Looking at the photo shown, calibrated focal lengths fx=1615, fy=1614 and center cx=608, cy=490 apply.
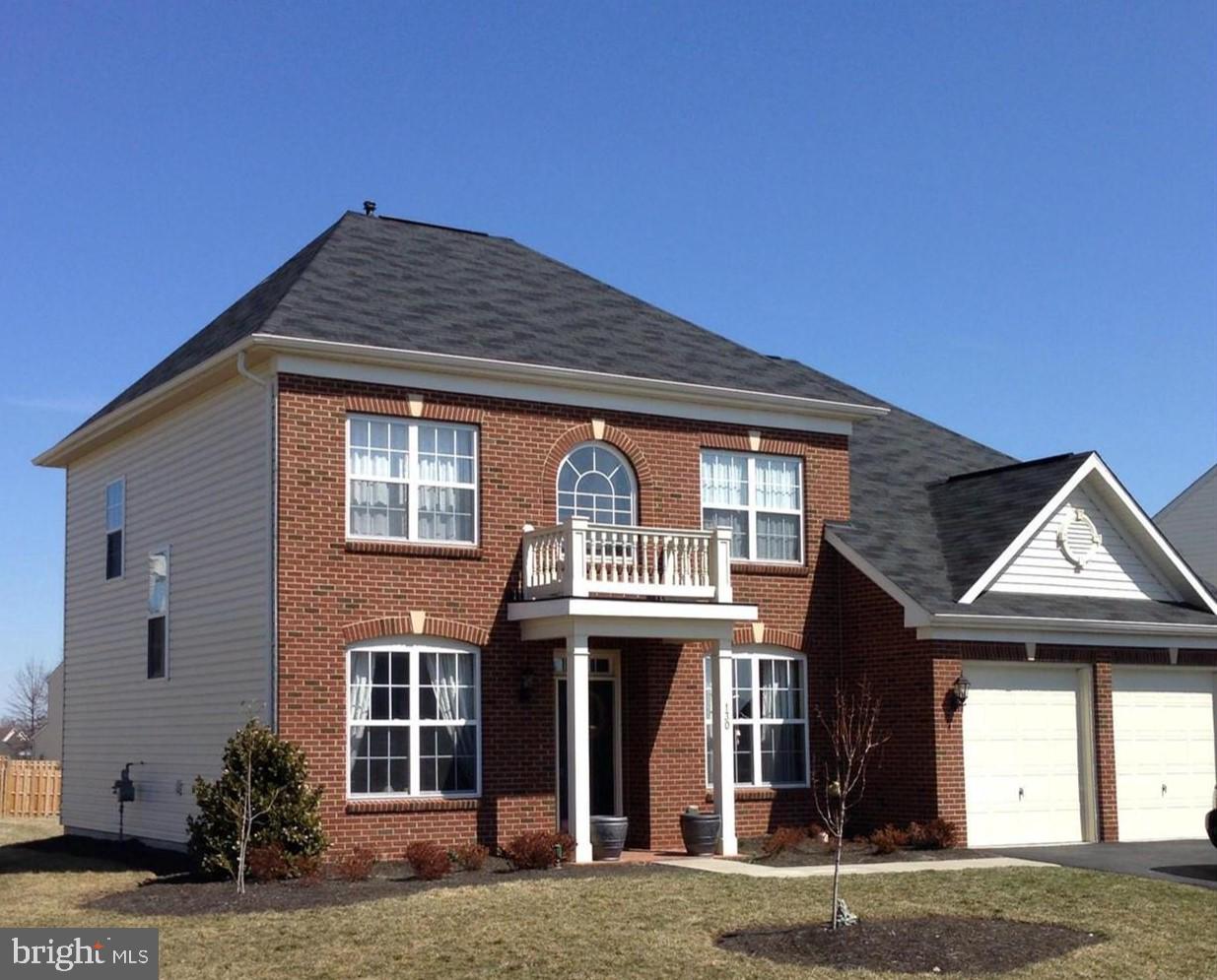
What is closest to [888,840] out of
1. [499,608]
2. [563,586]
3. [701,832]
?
[701,832]

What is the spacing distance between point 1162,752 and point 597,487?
10.3 m

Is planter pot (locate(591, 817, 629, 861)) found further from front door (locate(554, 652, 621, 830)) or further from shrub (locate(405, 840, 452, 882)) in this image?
A: shrub (locate(405, 840, 452, 882))

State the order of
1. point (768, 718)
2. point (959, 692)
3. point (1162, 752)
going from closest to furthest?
1. point (959, 692)
2. point (768, 718)
3. point (1162, 752)

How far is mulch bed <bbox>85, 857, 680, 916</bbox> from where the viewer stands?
16.7 meters

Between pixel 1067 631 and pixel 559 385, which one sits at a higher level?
pixel 559 385

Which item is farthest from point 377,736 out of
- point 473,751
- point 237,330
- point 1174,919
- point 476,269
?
point 1174,919

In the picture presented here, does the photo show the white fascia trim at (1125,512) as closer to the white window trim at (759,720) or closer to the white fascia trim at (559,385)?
the white window trim at (759,720)

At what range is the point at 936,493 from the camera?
28.3m

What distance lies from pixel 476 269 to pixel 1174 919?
47.9ft

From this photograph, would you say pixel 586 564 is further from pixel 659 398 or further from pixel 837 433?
pixel 837 433

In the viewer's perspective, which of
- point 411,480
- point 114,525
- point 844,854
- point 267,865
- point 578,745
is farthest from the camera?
point 114,525

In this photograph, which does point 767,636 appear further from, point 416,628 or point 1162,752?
point 1162,752

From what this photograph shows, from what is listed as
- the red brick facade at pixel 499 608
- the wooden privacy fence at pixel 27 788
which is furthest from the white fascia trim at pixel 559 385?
the wooden privacy fence at pixel 27 788

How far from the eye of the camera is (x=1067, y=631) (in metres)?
24.6
